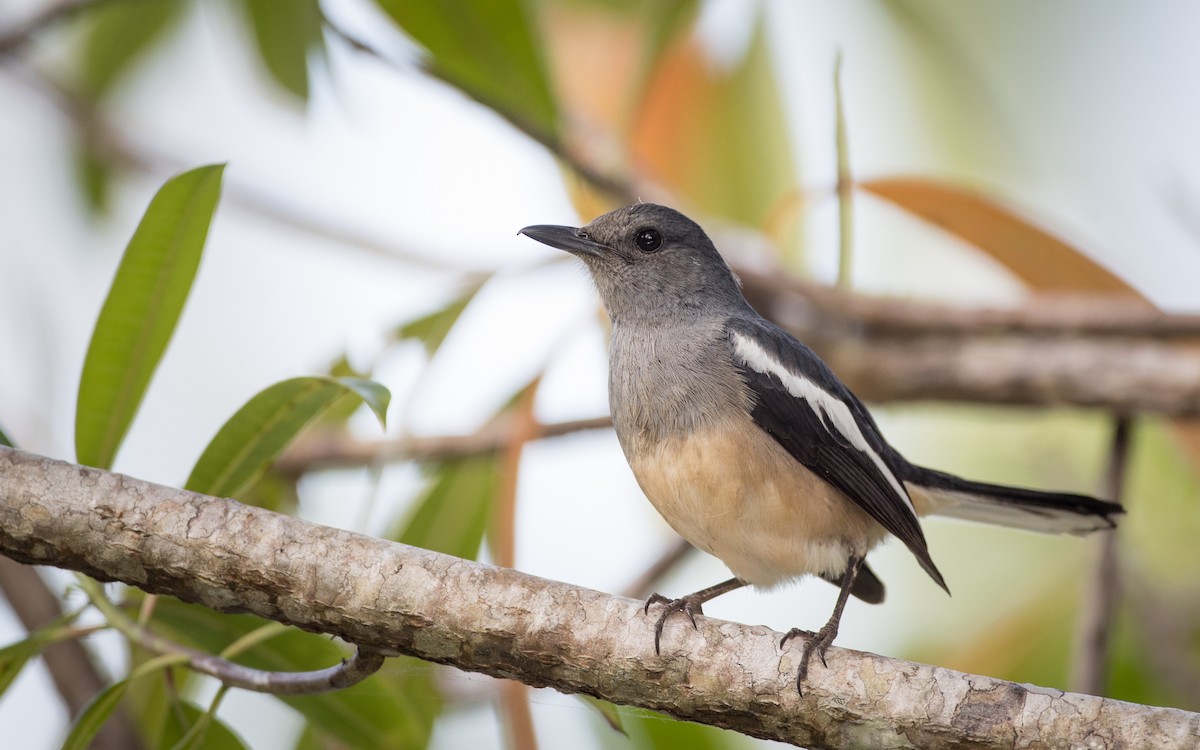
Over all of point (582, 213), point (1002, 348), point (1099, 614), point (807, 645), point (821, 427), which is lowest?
point (807, 645)

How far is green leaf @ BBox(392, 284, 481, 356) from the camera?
3.54m

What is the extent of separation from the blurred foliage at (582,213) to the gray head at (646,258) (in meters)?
0.44

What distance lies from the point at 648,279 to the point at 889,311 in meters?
1.18

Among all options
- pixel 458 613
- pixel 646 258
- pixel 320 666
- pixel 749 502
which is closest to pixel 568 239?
pixel 646 258

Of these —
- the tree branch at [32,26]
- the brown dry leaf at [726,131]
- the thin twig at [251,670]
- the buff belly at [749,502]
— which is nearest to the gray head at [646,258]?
the buff belly at [749,502]

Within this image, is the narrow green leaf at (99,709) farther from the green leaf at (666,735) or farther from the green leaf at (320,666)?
the green leaf at (666,735)

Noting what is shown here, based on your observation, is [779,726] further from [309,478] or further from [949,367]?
[309,478]

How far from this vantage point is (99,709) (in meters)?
2.39

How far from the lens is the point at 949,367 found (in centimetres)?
405

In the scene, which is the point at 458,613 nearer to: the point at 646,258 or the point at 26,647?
the point at 26,647

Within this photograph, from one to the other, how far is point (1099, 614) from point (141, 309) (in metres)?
2.96

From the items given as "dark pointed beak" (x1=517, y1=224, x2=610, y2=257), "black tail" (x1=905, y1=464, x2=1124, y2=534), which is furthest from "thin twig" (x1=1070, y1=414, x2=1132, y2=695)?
"dark pointed beak" (x1=517, y1=224, x2=610, y2=257)

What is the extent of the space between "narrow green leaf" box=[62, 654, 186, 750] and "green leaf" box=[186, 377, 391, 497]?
1.28 feet

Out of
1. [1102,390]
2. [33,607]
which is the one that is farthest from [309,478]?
[1102,390]
